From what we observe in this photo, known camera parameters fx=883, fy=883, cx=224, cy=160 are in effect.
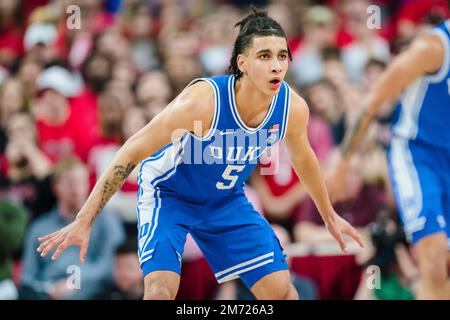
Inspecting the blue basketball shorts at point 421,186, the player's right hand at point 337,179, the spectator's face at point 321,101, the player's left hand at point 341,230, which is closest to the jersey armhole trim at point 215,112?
the player's left hand at point 341,230

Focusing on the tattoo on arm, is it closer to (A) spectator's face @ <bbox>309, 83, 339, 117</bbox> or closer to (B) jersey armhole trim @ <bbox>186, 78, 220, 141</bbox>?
(B) jersey armhole trim @ <bbox>186, 78, 220, 141</bbox>

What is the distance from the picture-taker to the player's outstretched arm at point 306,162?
17.0 feet

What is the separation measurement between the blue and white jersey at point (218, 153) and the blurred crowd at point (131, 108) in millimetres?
1305

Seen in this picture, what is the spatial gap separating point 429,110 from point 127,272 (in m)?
2.68

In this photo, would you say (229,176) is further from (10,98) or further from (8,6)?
(8,6)

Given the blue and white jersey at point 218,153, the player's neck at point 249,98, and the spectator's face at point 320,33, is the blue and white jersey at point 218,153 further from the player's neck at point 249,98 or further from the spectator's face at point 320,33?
the spectator's face at point 320,33

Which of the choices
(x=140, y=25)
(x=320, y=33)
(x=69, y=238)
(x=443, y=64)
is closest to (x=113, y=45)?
(x=140, y=25)

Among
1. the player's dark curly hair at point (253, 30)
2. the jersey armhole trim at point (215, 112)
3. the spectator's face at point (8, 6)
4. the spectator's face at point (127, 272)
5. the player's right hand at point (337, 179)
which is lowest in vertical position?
the spectator's face at point (127, 272)

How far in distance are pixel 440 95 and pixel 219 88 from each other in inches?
77.3

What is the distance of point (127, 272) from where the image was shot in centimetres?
708

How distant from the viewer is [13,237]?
6.64 meters

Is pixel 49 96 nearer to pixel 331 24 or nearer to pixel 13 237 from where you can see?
pixel 13 237

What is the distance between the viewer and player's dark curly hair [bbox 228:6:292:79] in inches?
197

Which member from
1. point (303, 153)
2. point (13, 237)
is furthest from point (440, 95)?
point (13, 237)
